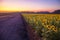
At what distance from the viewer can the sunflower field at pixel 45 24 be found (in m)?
2.39

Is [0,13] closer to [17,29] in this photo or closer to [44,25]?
[17,29]

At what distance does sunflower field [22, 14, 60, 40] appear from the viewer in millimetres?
2393

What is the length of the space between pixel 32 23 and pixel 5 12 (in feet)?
1.56

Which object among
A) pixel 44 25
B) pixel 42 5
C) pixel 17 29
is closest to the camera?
pixel 44 25

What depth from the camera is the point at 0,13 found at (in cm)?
284

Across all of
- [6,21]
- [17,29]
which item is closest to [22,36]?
[17,29]

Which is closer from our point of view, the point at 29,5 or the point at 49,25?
the point at 49,25

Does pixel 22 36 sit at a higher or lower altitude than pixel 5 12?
lower

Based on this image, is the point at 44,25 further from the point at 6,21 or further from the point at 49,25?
the point at 6,21

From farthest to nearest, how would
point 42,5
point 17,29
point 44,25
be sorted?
point 42,5 → point 17,29 → point 44,25

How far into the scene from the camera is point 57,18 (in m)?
2.91

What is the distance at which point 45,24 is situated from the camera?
271 centimetres

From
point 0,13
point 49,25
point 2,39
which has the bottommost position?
point 2,39

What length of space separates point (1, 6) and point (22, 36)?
23.5 inches
